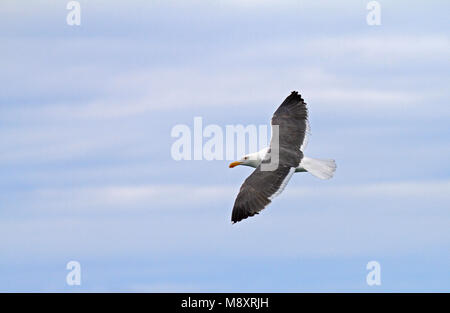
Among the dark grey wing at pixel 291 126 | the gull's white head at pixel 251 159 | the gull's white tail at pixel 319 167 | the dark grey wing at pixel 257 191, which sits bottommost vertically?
the dark grey wing at pixel 257 191

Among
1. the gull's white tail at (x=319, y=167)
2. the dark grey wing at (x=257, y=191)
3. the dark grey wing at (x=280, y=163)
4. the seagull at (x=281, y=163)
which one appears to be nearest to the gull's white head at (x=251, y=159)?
the seagull at (x=281, y=163)

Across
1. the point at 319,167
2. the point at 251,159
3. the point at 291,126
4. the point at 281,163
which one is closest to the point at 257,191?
the point at 281,163

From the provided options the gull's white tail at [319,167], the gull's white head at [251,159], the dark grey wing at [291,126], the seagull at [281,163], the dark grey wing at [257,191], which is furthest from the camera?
the gull's white head at [251,159]

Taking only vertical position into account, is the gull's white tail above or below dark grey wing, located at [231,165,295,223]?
above

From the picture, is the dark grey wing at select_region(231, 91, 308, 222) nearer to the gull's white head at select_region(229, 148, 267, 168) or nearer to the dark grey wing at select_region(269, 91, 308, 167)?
the dark grey wing at select_region(269, 91, 308, 167)

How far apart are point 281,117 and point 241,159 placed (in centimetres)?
176

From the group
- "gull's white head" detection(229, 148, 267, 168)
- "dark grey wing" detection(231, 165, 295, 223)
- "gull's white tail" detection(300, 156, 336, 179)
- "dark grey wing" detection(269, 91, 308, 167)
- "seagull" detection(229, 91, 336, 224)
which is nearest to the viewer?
"dark grey wing" detection(231, 165, 295, 223)

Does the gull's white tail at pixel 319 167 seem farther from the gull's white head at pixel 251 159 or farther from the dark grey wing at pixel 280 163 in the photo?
the gull's white head at pixel 251 159

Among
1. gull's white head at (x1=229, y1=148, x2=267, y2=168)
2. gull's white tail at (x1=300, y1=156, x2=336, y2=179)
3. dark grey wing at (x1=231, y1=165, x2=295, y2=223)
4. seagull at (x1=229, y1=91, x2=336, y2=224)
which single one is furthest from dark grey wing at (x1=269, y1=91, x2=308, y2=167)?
dark grey wing at (x1=231, y1=165, x2=295, y2=223)

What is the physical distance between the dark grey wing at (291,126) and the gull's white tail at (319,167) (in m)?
0.23

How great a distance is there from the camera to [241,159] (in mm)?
25766

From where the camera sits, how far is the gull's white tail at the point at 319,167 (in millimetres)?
23691

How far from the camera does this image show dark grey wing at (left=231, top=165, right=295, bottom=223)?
22172 mm
